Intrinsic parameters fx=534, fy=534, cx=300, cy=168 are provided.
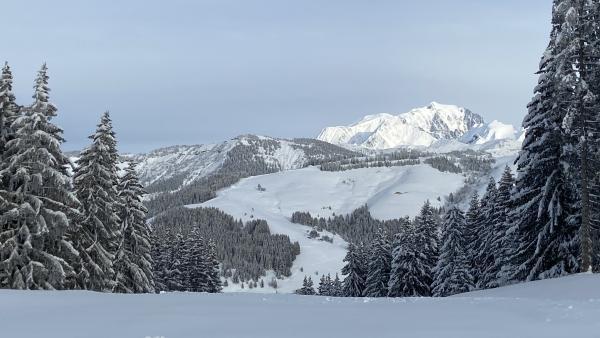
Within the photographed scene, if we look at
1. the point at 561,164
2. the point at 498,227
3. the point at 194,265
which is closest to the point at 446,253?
the point at 498,227

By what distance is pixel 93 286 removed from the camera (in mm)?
29031

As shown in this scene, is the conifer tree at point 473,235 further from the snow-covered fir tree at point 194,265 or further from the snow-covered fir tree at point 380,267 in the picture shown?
the snow-covered fir tree at point 194,265

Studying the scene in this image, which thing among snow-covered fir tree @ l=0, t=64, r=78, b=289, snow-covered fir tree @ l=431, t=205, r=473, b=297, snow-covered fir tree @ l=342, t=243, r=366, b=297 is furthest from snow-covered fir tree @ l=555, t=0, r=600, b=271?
snow-covered fir tree @ l=342, t=243, r=366, b=297

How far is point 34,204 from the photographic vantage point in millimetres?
23906

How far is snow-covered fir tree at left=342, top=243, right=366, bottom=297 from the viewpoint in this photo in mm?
58781

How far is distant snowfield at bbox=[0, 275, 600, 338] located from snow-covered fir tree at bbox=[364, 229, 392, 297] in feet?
118

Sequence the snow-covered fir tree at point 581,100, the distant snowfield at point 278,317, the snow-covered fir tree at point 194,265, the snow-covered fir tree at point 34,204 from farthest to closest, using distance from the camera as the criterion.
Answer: the snow-covered fir tree at point 194,265 → the snow-covered fir tree at point 581,100 → the snow-covered fir tree at point 34,204 → the distant snowfield at point 278,317

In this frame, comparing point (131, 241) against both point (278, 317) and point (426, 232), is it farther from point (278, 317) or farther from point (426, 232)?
point (426, 232)

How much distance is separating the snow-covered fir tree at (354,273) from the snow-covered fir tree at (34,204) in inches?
1498

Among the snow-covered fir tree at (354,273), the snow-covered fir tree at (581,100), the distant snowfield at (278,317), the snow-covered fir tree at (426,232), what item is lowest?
the snow-covered fir tree at (354,273)

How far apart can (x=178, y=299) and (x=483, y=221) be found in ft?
117

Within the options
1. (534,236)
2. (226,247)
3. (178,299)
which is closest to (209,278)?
(534,236)

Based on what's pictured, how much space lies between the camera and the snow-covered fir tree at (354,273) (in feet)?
193

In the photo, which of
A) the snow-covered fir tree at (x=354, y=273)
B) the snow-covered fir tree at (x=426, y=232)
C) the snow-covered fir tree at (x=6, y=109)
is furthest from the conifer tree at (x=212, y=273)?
the snow-covered fir tree at (x=6, y=109)
